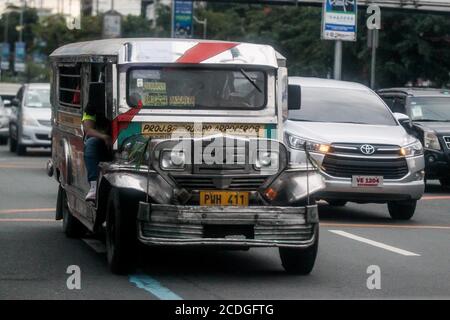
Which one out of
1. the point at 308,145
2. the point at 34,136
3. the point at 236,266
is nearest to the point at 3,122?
the point at 34,136

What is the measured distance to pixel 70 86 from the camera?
14250 millimetres

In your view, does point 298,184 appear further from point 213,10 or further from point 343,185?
point 213,10

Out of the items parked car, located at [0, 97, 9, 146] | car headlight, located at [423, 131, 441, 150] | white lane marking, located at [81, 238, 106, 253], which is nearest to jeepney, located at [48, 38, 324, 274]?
white lane marking, located at [81, 238, 106, 253]

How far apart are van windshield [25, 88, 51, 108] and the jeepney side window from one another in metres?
17.3

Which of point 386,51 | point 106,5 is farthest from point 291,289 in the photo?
point 106,5

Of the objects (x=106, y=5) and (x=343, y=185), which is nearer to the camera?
(x=343, y=185)

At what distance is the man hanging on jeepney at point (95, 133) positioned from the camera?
1242cm

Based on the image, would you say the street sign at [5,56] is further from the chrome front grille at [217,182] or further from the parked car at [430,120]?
the chrome front grille at [217,182]

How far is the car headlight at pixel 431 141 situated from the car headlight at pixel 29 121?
12.0 meters

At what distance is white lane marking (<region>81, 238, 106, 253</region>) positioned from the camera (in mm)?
13258

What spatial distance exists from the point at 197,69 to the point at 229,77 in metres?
0.34

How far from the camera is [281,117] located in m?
12.6

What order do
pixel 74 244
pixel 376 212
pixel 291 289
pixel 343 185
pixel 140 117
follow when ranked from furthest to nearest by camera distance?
pixel 376 212 < pixel 343 185 < pixel 74 244 < pixel 140 117 < pixel 291 289

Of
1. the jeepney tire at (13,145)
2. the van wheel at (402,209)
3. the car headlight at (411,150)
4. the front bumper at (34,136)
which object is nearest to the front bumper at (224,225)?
the car headlight at (411,150)
